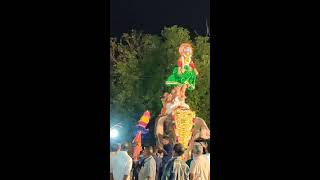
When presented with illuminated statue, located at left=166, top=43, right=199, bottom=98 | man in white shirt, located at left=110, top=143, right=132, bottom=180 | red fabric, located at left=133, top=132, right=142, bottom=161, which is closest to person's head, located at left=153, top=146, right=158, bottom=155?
red fabric, located at left=133, top=132, right=142, bottom=161

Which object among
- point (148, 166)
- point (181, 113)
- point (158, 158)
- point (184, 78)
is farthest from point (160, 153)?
point (184, 78)

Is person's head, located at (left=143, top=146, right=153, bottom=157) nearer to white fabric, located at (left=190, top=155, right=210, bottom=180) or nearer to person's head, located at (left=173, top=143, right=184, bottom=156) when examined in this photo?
person's head, located at (left=173, top=143, right=184, bottom=156)

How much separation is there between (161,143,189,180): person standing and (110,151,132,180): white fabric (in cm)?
37

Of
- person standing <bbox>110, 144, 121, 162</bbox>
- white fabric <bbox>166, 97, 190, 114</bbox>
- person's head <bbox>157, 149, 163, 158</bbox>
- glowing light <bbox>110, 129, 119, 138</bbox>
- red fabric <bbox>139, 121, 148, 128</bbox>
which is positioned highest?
white fabric <bbox>166, 97, 190, 114</bbox>

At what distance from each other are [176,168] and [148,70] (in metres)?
1.02

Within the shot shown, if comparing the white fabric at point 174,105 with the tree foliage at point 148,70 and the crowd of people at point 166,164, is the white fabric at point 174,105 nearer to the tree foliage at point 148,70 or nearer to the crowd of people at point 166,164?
the tree foliage at point 148,70

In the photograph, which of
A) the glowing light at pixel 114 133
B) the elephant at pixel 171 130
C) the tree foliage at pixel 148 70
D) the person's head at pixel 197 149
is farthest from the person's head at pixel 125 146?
the person's head at pixel 197 149

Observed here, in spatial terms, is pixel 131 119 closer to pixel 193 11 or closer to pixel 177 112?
pixel 177 112

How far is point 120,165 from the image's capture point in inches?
236

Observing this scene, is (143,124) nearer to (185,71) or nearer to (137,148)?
(137,148)

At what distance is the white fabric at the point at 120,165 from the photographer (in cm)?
595

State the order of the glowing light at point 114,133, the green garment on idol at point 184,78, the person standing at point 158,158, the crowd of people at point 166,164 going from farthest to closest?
the green garment on idol at point 184,78
the person standing at point 158,158
the crowd of people at point 166,164
the glowing light at point 114,133

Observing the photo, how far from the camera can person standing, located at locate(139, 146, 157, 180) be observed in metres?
6.09

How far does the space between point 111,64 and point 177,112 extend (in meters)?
0.84
